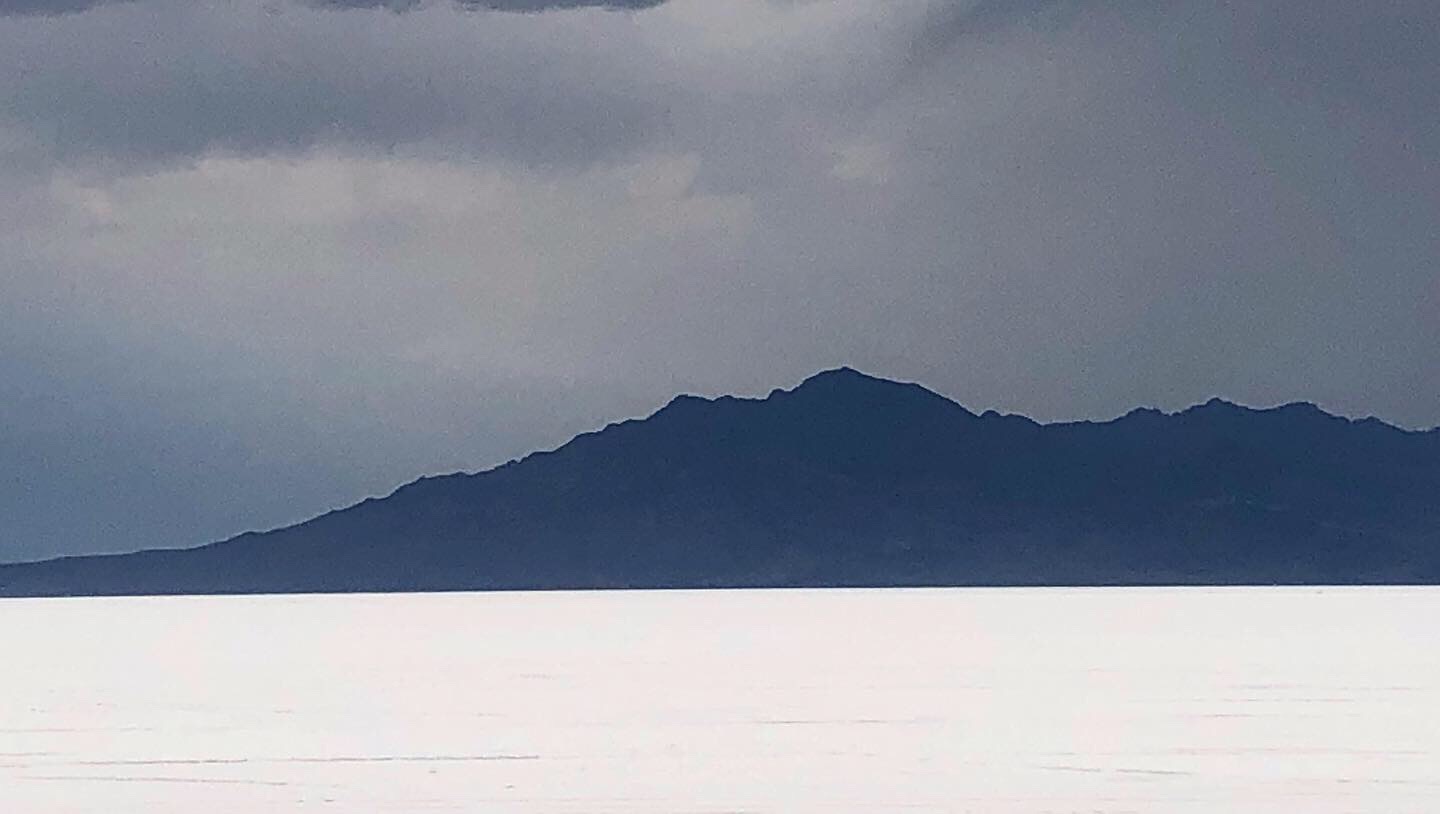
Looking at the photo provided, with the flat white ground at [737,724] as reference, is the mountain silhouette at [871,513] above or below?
above

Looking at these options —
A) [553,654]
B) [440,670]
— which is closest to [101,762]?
[440,670]

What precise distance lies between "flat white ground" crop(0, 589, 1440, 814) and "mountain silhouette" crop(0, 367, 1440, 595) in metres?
80.2

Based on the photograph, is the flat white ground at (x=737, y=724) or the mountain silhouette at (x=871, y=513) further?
the mountain silhouette at (x=871, y=513)

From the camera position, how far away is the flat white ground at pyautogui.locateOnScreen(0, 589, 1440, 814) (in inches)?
285

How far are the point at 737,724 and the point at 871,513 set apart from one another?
103664 mm

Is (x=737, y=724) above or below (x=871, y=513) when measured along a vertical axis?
below

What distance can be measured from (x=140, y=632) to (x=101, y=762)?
16.6 metres

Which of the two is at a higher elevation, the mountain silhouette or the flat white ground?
the mountain silhouette

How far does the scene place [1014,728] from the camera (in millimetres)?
9766

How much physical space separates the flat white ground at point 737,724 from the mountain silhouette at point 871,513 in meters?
80.2

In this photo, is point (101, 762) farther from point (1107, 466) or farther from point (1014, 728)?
point (1107, 466)

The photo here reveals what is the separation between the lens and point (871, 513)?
11319 cm

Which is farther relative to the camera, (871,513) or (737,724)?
(871,513)

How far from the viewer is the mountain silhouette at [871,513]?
10356 cm
